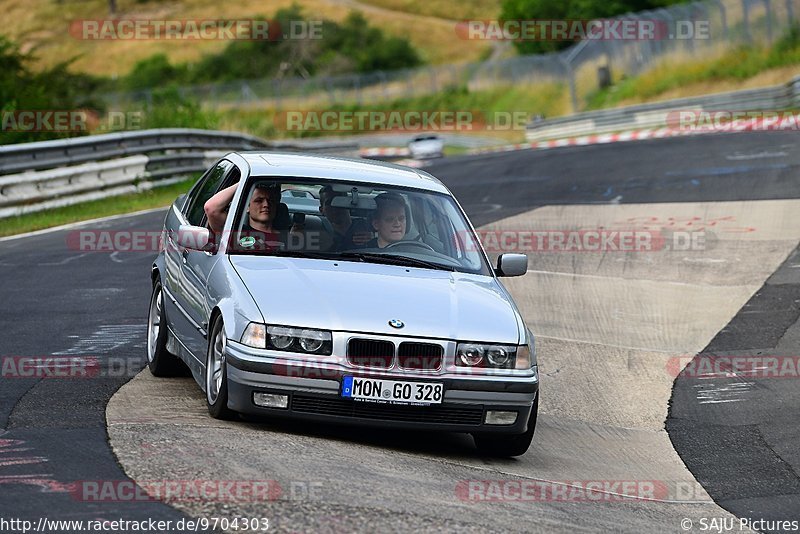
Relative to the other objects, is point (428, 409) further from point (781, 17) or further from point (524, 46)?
point (524, 46)

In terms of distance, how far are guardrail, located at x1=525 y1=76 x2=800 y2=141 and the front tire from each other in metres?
30.6

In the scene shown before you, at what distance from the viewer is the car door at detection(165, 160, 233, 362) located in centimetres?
810

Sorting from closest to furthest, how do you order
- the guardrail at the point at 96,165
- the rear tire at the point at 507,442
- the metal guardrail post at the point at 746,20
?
the rear tire at the point at 507,442 → the guardrail at the point at 96,165 → the metal guardrail post at the point at 746,20

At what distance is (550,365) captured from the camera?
1086 cm

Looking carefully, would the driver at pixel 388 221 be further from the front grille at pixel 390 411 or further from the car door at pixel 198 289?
the front grille at pixel 390 411

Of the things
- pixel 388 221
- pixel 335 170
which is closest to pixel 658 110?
pixel 335 170

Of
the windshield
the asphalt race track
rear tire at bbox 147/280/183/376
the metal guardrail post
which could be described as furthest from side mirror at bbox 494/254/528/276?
the metal guardrail post

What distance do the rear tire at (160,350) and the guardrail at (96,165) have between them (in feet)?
33.4

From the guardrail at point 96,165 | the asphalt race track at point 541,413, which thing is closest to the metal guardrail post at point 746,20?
the guardrail at point 96,165

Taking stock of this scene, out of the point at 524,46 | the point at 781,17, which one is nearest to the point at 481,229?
the point at 781,17

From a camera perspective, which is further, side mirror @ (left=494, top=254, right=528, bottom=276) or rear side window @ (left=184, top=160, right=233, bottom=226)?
rear side window @ (left=184, top=160, right=233, bottom=226)

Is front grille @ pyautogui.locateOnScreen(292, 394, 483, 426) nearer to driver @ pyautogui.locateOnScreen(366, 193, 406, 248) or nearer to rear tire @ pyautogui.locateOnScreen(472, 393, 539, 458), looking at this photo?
rear tire @ pyautogui.locateOnScreen(472, 393, 539, 458)

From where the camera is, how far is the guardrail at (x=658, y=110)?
36688 mm

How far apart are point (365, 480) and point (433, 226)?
2.71m
